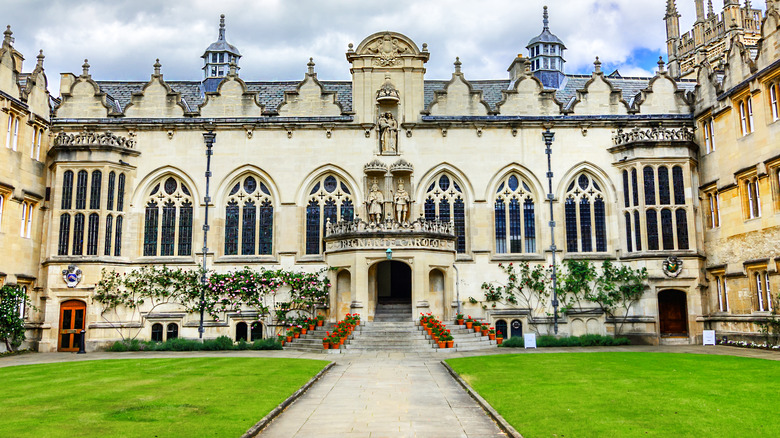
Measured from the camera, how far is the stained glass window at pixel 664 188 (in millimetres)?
28438

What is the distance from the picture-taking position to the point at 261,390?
12945 mm

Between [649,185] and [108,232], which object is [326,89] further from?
[649,185]

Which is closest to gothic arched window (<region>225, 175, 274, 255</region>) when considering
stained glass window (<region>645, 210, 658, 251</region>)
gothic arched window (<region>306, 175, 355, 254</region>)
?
gothic arched window (<region>306, 175, 355, 254</region>)

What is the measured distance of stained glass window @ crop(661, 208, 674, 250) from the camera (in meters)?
28.1

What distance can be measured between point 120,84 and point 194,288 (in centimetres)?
1380

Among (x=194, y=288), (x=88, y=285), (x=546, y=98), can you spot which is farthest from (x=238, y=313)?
(x=546, y=98)

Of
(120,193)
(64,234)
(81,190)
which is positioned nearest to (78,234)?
(64,234)

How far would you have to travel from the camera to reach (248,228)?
29953 mm

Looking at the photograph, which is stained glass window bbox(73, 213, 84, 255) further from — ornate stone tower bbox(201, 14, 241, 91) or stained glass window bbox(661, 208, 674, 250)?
stained glass window bbox(661, 208, 674, 250)

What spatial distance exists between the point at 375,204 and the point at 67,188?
14.5m

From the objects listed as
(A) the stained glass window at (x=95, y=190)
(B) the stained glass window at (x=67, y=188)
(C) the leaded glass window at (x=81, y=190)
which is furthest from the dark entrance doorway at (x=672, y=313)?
(B) the stained glass window at (x=67, y=188)

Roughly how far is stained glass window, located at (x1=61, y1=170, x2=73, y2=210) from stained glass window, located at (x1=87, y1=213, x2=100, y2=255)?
1.21 meters

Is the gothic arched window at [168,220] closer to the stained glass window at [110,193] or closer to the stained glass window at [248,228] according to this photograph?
the stained glass window at [110,193]

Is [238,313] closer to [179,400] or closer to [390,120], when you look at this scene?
[390,120]
